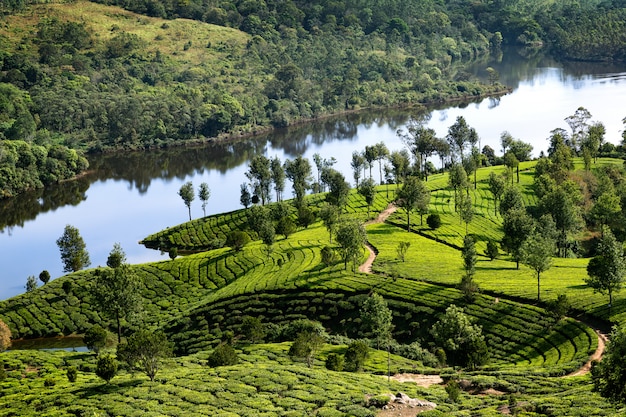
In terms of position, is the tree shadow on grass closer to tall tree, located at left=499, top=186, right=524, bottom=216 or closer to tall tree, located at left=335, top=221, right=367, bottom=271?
tall tree, located at left=335, top=221, right=367, bottom=271

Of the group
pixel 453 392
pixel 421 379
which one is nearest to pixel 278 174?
pixel 421 379

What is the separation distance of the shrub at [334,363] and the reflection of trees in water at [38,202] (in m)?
117

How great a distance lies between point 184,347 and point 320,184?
259 ft

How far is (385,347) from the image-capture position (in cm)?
7875

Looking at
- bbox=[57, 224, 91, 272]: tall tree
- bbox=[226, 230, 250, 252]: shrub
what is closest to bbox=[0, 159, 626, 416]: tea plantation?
bbox=[226, 230, 250, 252]: shrub

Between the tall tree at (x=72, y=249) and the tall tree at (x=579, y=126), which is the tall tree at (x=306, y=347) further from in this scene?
the tall tree at (x=579, y=126)

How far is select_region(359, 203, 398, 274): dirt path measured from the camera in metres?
98.8

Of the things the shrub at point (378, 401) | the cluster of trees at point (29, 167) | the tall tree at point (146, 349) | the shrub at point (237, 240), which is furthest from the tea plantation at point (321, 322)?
the cluster of trees at point (29, 167)

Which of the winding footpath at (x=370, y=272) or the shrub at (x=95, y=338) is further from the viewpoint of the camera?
the shrub at (x=95, y=338)

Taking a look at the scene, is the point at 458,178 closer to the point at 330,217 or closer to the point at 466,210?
the point at 466,210

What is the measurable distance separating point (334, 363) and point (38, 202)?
135m

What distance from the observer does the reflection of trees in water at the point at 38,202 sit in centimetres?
16750

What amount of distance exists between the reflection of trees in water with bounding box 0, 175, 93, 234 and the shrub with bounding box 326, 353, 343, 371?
116626 mm

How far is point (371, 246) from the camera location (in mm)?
109500
